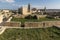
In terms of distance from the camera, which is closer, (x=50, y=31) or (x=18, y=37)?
(x=18, y=37)

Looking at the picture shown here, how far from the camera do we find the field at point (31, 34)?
845 cm

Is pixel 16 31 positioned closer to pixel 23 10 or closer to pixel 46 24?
pixel 46 24

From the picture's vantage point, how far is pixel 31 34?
8.91 metres

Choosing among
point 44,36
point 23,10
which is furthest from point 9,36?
point 23,10

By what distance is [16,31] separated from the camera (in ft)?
30.6

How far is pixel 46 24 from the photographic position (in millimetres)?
11586

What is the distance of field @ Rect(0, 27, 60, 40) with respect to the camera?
8445 mm

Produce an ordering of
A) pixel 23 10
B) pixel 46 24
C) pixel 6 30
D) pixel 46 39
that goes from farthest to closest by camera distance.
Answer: pixel 23 10, pixel 46 24, pixel 6 30, pixel 46 39

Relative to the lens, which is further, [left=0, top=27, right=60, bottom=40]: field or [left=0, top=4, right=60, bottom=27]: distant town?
[left=0, top=4, right=60, bottom=27]: distant town

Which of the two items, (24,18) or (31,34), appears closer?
(31,34)

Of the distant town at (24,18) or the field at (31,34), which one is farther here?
the distant town at (24,18)

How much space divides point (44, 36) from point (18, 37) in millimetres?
1713

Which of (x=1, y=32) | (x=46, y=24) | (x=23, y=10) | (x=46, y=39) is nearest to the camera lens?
(x=46, y=39)

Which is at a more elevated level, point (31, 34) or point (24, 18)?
point (31, 34)
